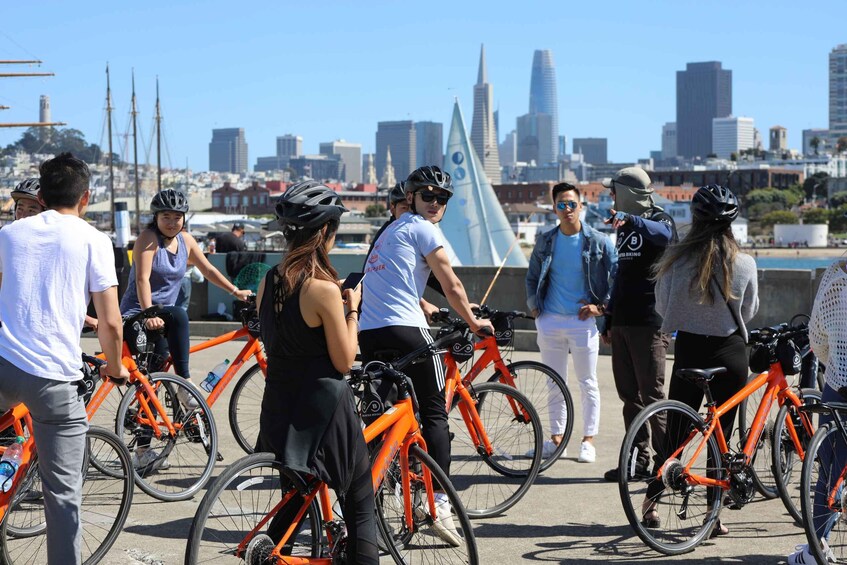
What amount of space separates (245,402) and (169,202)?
5.05 ft

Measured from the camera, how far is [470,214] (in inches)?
2625

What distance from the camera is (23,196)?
7.85 m

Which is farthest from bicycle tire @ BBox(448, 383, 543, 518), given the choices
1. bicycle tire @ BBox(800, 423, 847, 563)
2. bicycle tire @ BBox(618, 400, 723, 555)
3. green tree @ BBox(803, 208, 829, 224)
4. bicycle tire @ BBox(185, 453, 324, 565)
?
green tree @ BBox(803, 208, 829, 224)

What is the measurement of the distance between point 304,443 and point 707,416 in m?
2.47

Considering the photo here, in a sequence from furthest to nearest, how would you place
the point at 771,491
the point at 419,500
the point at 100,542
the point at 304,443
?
A: 1. the point at 771,491
2. the point at 100,542
3. the point at 419,500
4. the point at 304,443

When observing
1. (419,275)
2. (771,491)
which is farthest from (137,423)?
(771,491)

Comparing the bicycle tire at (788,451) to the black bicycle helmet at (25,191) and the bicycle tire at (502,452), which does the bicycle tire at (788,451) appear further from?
the black bicycle helmet at (25,191)

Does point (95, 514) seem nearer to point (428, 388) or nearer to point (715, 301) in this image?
point (428, 388)

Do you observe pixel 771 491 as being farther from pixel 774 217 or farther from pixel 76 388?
pixel 774 217

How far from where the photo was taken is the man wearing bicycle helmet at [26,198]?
7812 mm

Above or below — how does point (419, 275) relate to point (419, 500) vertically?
above

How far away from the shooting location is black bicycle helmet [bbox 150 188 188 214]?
7.83m

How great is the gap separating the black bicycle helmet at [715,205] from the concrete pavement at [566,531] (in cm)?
172

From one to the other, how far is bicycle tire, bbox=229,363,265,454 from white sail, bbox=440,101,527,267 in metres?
57.5
